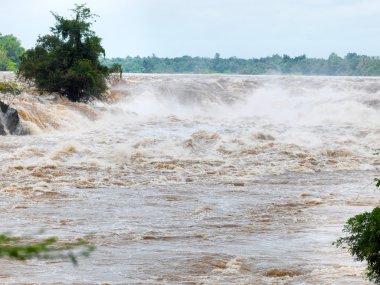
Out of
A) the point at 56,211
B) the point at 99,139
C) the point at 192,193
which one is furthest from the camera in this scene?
the point at 99,139

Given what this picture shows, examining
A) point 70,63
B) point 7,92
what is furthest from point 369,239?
point 70,63

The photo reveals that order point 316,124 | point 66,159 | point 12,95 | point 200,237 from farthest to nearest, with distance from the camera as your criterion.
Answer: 1. point 316,124
2. point 12,95
3. point 66,159
4. point 200,237

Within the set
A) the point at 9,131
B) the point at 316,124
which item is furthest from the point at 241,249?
the point at 316,124

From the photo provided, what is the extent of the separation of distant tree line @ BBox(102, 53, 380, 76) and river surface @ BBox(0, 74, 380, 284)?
222 feet

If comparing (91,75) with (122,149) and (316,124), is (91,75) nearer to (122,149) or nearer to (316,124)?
(316,124)

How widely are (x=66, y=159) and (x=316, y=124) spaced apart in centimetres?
1355

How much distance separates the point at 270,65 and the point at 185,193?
294 feet

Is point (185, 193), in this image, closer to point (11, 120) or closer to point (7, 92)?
point (11, 120)

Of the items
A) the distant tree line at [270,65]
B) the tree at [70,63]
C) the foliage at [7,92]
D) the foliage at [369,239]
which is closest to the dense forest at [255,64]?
the distant tree line at [270,65]

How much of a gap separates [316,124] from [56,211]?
18153 millimetres

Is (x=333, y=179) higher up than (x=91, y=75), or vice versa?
(x=91, y=75)

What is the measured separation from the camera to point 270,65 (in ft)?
334

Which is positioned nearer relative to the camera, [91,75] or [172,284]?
[172,284]

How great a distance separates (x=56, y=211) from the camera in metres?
11.3
